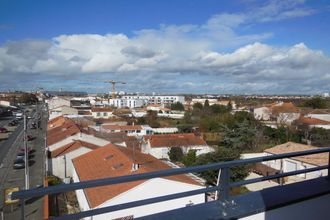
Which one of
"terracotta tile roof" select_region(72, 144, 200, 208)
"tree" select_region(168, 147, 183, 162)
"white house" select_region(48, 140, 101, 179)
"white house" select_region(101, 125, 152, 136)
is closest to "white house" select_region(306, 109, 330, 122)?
"white house" select_region(101, 125, 152, 136)

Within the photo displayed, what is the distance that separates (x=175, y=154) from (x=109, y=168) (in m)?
15.9

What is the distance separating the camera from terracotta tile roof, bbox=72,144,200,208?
1330 cm

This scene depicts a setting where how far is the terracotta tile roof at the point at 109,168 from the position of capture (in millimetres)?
13297

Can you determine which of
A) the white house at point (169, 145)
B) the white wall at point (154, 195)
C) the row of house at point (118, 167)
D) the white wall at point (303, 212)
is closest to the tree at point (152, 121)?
the row of house at point (118, 167)

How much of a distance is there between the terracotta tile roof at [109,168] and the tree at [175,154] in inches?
460

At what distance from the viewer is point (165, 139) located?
37094 millimetres

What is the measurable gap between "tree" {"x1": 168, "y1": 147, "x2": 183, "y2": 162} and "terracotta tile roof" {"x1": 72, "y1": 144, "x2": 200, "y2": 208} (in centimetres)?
1169

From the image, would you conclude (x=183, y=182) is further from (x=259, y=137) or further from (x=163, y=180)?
(x=259, y=137)

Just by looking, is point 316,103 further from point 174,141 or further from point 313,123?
point 174,141

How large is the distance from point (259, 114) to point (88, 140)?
1810 inches

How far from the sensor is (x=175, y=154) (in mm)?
33000

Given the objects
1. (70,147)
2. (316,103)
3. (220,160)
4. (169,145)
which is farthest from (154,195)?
(316,103)

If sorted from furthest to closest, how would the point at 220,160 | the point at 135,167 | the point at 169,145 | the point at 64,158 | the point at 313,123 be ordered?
the point at 313,123 → the point at 169,145 → the point at 64,158 → the point at 220,160 → the point at 135,167

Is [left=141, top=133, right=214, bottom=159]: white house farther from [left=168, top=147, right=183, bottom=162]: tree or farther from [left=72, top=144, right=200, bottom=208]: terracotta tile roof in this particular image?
[left=72, top=144, right=200, bottom=208]: terracotta tile roof
